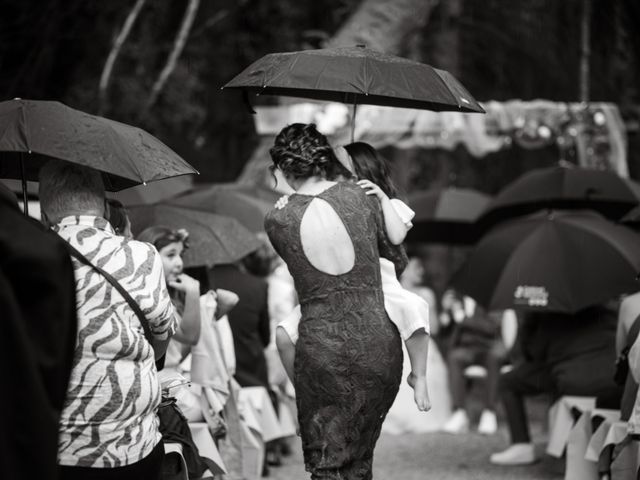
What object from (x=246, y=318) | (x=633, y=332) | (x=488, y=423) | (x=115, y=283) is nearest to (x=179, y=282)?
(x=115, y=283)

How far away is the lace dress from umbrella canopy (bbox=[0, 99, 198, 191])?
653 millimetres

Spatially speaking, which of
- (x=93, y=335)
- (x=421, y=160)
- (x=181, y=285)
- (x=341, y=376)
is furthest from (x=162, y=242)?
(x=421, y=160)

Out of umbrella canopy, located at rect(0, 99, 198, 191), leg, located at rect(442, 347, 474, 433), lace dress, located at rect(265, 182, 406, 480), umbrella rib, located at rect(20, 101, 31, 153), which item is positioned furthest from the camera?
leg, located at rect(442, 347, 474, 433)

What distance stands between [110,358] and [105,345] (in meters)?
0.05

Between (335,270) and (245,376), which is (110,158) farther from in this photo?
(245,376)

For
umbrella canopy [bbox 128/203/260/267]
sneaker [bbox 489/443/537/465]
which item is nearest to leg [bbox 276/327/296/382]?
umbrella canopy [bbox 128/203/260/267]

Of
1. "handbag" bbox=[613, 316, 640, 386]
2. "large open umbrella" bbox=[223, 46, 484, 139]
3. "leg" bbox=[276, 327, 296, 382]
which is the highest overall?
"large open umbrella" bbox=[223, 46, 484, 139]

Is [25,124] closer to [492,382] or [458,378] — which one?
[492,382]

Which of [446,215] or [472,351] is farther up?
[446,215]

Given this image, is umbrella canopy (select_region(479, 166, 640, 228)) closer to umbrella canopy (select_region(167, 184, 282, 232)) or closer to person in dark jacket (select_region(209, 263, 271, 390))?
umbrella canopy (select_region(167, 184, 282, 232))

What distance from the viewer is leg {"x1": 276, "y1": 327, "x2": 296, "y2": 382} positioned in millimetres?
5277

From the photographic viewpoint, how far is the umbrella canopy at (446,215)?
1326 cm

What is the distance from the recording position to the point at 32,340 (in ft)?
8.59

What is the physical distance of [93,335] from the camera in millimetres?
4137
